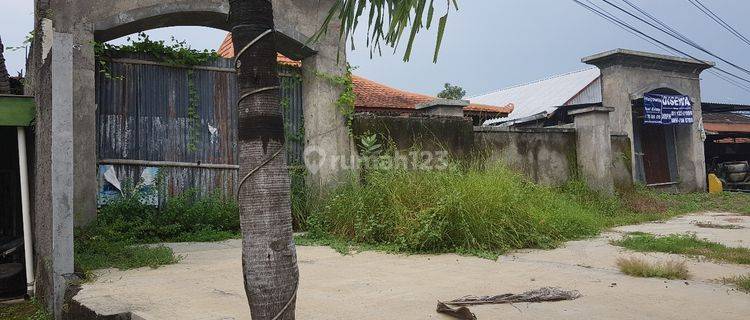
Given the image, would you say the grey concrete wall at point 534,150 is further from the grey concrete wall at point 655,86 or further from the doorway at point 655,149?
the doorway at point 655,149

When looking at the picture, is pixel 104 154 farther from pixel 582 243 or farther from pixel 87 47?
pixel 582 243

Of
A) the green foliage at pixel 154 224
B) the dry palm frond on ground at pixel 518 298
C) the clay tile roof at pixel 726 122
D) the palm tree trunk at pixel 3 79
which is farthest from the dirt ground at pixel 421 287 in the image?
the clay tile roof at pixel 726 122

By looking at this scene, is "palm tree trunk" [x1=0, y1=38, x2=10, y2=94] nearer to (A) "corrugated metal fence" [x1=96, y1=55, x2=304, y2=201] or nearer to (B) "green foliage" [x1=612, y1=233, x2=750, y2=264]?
(A) "corrugated metal fence" [x1=96, y1=55, x2=304, y2=201]

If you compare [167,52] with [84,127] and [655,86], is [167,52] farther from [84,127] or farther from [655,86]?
[655,86]

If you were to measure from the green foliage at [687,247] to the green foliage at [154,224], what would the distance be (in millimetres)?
4718

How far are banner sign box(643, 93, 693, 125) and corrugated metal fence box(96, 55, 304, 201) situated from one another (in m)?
9.90

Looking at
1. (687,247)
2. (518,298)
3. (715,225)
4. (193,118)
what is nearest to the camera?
(518,298)

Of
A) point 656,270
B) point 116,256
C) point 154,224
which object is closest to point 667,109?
point 656,270

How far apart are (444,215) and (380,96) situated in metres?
6.89

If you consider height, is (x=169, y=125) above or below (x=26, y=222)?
above

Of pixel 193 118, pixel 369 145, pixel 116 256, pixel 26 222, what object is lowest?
pixel 116 256

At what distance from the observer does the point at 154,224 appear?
264 inches

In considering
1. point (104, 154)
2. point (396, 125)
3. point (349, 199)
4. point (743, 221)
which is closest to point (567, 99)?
point (743, 221)

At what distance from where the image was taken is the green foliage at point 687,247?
4883mm
